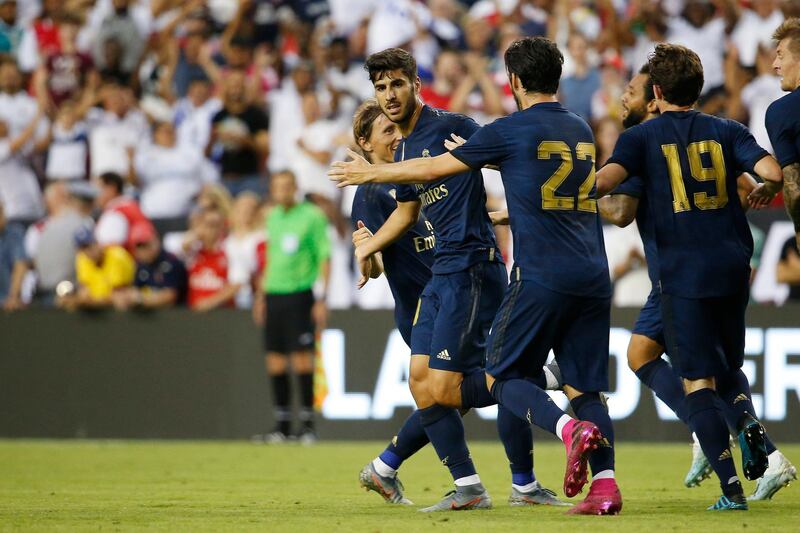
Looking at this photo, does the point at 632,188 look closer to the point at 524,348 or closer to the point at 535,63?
the point at 535,63

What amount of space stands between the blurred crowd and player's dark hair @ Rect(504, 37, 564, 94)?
22.0 ft

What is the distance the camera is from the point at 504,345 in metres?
6.55

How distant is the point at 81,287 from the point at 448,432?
8098 millimetres

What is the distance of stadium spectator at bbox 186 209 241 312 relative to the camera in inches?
561

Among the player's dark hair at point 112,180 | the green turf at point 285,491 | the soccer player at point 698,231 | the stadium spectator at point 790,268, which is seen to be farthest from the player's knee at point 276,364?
the soccer player at point 698,231

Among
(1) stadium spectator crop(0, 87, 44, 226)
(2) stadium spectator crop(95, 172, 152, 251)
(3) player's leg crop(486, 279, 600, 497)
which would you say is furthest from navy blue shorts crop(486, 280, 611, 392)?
(1) stadium spectator crop(0, 87, 44, 226)

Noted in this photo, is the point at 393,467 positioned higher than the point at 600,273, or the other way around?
the point at 600,273

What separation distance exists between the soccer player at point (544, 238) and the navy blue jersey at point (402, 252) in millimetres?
1260

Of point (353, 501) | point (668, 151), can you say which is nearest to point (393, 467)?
point (353, 501)

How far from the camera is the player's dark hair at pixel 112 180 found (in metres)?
14.9

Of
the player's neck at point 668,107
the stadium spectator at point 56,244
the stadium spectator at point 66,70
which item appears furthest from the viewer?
the stadium spectator at point 66,70

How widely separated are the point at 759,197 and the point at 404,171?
6.09 ft

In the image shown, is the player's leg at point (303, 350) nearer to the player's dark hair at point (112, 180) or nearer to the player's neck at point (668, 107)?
the player's dark hair at point (112, 180)

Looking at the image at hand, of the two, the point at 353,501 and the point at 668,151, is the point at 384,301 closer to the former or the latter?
the point at 353,501
